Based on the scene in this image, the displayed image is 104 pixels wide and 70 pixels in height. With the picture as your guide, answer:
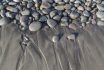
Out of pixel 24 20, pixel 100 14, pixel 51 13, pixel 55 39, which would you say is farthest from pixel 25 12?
pixel 100 14

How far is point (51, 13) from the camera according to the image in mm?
4379

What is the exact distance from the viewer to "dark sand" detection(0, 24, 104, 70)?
374 cm

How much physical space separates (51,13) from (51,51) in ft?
2.53

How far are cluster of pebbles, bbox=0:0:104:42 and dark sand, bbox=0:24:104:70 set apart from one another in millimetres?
129

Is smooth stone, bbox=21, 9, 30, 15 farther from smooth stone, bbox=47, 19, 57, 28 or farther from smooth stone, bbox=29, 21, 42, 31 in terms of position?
smooth stone, bbox=47, 19, 57, 28

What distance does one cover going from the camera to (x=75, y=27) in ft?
13.9

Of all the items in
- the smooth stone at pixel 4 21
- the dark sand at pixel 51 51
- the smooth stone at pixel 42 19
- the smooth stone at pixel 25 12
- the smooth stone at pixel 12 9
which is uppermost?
the smooth stone at pixel 12 9

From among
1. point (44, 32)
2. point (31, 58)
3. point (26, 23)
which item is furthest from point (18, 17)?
point (31, 58)

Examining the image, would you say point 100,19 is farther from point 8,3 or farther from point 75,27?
point 8,3

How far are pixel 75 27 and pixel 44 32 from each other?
1.67 feet

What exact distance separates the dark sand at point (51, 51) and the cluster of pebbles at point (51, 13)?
129 mm

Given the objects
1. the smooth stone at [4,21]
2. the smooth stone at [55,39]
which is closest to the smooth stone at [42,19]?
the smooth stone at [55,39]

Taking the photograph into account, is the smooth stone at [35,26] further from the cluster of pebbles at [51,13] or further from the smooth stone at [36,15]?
the smooth stone at [36,15]

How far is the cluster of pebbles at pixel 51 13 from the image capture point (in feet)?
14.0
